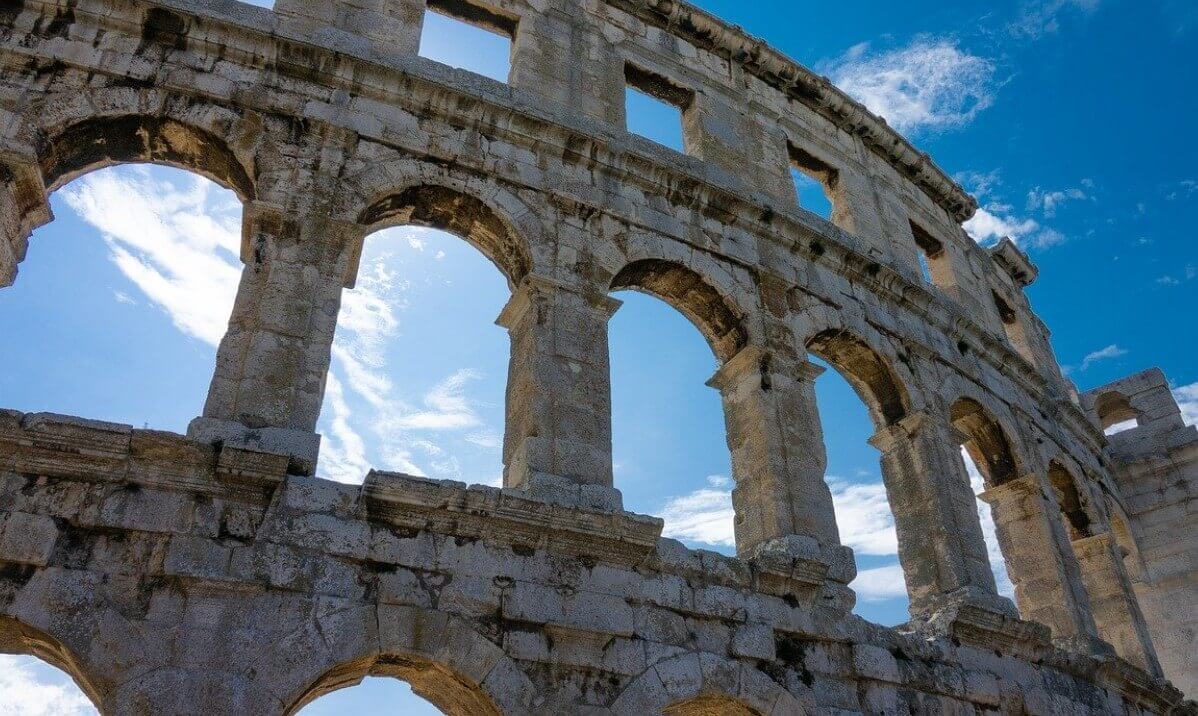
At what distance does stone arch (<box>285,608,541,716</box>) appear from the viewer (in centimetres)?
534

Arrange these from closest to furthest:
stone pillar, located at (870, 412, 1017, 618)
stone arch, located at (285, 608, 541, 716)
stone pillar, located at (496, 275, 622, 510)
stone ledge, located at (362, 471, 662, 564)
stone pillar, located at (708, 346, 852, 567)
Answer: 1. stone arch, located at (285, 608, 541, 716)
2. stone ledge, located at (362, 471, 662, 564)
3. stone pillar, located at (496, 275, 622, 510)
4. stone pillar, located at (708, 346, 852, 567)
5. stone pillar, located at (870, 412, 1017, 618)

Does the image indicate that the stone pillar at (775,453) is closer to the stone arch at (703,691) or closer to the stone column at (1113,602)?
the stone arch at (703,691)

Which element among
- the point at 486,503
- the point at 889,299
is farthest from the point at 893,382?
the point at 486,503

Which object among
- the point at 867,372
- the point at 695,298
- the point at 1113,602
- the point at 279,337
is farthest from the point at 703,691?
the point at 1113,602

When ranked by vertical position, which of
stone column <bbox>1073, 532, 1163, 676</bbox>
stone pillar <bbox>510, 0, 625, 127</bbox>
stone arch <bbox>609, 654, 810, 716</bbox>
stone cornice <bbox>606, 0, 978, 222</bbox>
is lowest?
stone arch <bbox>609, 654, 810, 716</bbox>

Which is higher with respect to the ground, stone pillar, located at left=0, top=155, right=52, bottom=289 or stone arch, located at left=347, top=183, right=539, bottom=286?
stone arch, located at left=347, top=183, right=539, bottom=286

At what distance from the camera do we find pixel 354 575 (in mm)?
5473

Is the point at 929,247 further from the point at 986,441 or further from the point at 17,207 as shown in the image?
the point at 17,207

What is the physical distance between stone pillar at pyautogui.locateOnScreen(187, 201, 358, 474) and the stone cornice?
5383 mm

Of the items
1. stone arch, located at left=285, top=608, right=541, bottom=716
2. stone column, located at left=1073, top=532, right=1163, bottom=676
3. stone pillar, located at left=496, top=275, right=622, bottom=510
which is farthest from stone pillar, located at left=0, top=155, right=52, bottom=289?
stone column, located at left=1073, top=532, right=1163, bottom=676

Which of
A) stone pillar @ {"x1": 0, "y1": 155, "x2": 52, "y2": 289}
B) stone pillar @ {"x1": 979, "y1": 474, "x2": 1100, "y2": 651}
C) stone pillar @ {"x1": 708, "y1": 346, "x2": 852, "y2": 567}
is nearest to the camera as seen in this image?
stone pillar @ {"x1": 0, "y1": 155, "x2": 52, "y2": 289}

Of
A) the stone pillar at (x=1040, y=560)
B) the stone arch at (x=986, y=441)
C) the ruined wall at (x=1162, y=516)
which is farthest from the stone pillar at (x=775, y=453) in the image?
the ruined wall at (x=1162, y=516)

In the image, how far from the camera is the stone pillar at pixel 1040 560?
9.38 meters

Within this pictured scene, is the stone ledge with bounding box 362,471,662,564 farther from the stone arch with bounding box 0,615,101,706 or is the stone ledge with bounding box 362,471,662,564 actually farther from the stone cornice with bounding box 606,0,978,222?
the stone cornice with bounding box 606,0,978,222
